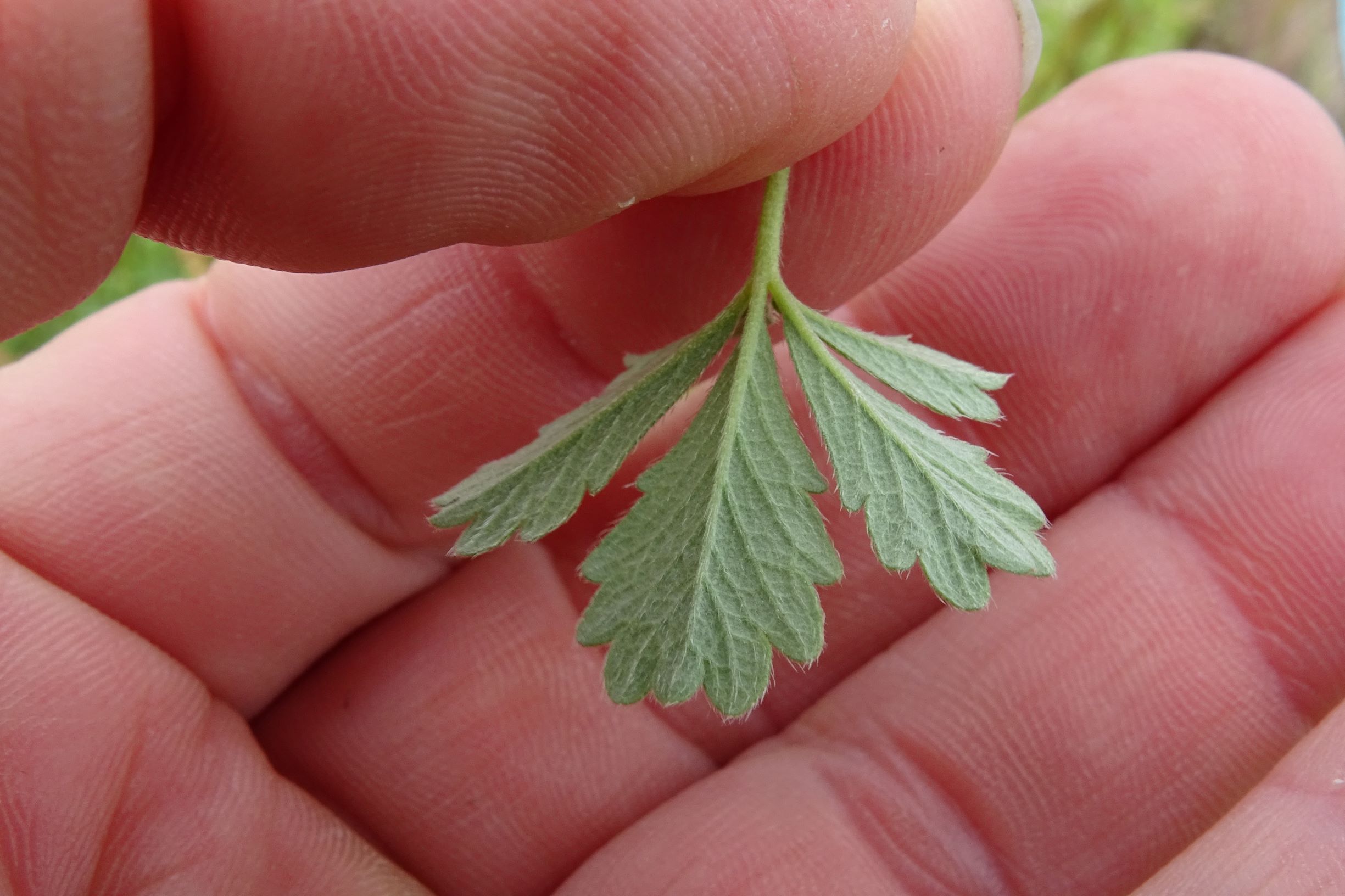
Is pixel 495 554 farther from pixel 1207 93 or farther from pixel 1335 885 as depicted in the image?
pixel 1207 93

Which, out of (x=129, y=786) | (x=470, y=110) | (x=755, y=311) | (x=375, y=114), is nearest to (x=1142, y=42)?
(x=755, y=311)

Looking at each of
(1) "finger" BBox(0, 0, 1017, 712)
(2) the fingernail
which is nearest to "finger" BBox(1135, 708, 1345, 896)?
(1) "finger" BBox(0, 0, 1017, 712)

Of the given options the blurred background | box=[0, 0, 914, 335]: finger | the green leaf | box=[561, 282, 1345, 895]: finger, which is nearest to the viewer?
box=[0, 0, 914, 335]: finger

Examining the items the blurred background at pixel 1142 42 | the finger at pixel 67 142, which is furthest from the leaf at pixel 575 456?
the blurred background at pixel 1142 42

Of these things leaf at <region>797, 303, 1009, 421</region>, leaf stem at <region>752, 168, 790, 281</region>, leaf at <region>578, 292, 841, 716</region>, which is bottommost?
leaf at <region>578, 292, 841, 716</region>

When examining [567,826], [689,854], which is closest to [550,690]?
[567,826]

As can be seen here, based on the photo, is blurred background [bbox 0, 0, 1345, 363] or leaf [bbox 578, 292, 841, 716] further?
blurred background [bbox 0, 0, 1345, 363]

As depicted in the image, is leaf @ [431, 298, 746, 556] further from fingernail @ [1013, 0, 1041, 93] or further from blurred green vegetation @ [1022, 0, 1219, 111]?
blurred green vegetation @ [1022, 0, 1219, 111]

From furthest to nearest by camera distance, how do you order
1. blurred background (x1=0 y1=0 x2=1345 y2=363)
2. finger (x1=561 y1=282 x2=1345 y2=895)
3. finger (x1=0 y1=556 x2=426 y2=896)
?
blurred background (x1=0 y1=0 x2=1345 y2=363) < finger (x1=561 y1=282 x2=1345 y2=895) < finger (x1=0 y1=556 x2=426 y2=896)

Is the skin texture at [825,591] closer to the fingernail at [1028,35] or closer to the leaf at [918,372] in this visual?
the fingernail at [1028,35]
